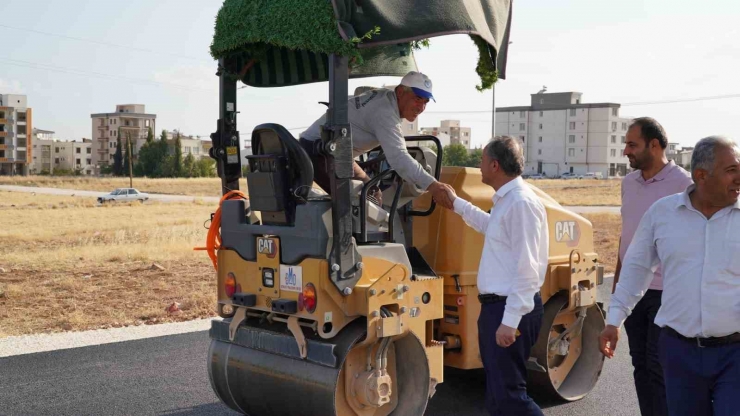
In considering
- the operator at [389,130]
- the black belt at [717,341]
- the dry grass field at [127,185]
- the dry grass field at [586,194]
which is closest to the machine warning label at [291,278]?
the operator at [389,130]

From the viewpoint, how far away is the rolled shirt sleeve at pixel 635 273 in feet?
13.2

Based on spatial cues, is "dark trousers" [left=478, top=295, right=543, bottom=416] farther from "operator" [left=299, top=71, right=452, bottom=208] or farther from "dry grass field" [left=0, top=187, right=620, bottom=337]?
"dry grass field" [left=0, top=187, right=620, bottom=337]

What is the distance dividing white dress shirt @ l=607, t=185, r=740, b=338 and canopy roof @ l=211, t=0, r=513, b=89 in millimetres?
1790

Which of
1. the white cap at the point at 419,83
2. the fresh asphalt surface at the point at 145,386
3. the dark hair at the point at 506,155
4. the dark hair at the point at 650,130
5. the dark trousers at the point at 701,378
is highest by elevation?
the white cap at the point at 419,83

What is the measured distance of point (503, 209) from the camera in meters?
4.46

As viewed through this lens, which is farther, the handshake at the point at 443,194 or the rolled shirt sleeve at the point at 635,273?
the handshake at the point at 443,194

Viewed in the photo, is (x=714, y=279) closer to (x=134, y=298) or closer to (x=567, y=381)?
(x=567, y=381)

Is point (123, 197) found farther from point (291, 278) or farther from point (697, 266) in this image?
point (697, 266)

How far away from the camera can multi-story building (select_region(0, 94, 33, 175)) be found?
134 m

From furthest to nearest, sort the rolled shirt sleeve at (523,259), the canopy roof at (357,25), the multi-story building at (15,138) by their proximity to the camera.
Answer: the multi-story building at (15,138), the canopy roof at (357,25), the rolled shirt sleeve at (523,259)

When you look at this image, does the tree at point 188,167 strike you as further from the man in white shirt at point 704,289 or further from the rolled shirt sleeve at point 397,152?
the man in white shirt at point 704,289

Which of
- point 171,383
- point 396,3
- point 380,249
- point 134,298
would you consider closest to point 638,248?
point 380,249

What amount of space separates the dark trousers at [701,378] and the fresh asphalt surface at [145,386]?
8.45 ft

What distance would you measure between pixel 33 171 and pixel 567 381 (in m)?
153
